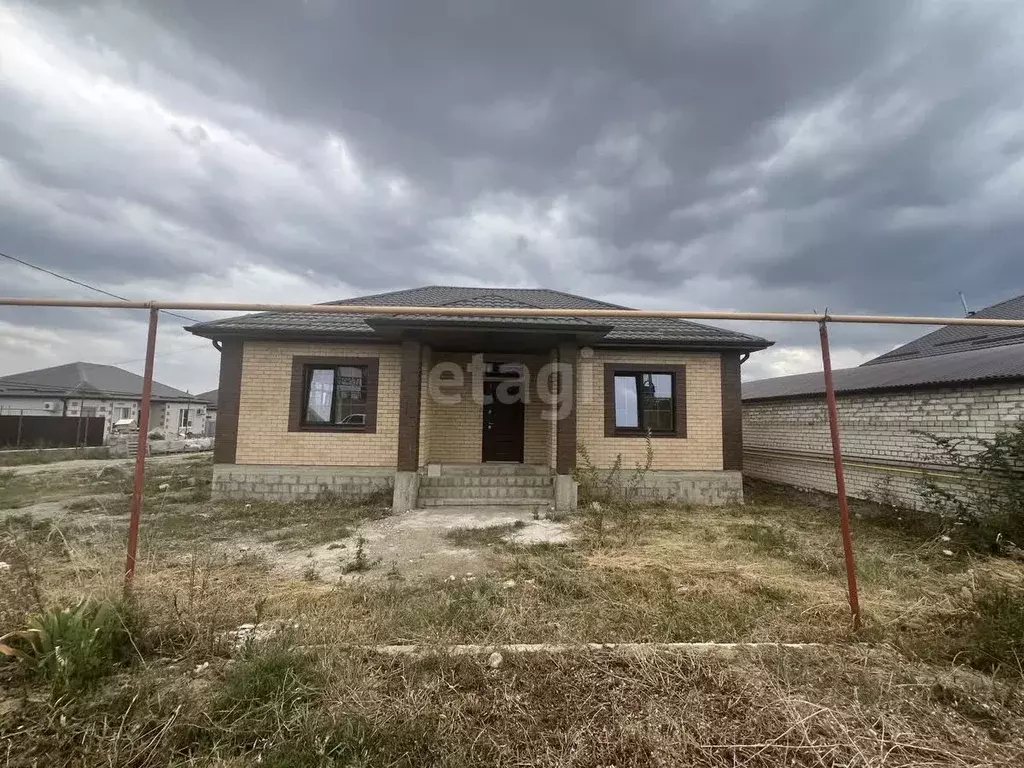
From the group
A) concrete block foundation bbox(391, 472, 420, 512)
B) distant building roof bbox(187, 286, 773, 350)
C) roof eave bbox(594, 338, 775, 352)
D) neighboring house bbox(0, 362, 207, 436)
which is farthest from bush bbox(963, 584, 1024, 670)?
neighboring house bbox(0, 362, 207, 436)

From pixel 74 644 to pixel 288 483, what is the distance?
6.16m

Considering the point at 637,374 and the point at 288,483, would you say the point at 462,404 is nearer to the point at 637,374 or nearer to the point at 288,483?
Answer: the point at 288,483

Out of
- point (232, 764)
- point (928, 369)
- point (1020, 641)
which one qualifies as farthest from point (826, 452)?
point (232, 764)

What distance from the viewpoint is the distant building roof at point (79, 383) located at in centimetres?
2130

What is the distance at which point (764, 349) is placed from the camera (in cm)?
912

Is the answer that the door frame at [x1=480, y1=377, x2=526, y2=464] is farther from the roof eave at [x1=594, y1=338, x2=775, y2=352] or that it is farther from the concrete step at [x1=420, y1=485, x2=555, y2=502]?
the roof eave at [x1=594, y1=338, x2=775, y2=352]

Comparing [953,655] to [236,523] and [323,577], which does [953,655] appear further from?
[236,523]

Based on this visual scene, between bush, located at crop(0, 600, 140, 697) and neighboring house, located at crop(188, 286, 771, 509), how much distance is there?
4.80 m

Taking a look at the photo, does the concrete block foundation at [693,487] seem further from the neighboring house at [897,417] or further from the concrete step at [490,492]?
the neighboring house at [897,417]

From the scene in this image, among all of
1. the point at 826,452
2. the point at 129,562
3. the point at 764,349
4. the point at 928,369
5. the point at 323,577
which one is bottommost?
the point at 323,577

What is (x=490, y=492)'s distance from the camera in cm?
800

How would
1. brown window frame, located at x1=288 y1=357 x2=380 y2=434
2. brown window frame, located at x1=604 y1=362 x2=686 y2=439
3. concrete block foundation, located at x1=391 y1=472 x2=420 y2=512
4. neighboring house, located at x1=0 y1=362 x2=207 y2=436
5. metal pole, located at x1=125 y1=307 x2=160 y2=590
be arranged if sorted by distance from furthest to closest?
neighboring house, located at x1=0 y1=362 x2=207 y2=436, brown window frame, located at x1=604 y1=362 x2=686 y2=439, brown window frame, located at x1=288 y1=357 x2=380 y2=434, concrete block foundation, located at x1=391 y1=472 x2=420 y2=512, metal pole, located at x1=125 y1=307 x2=160 y2=590

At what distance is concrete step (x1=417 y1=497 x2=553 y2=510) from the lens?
7730 mm

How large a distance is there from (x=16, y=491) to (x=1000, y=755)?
14427mm
